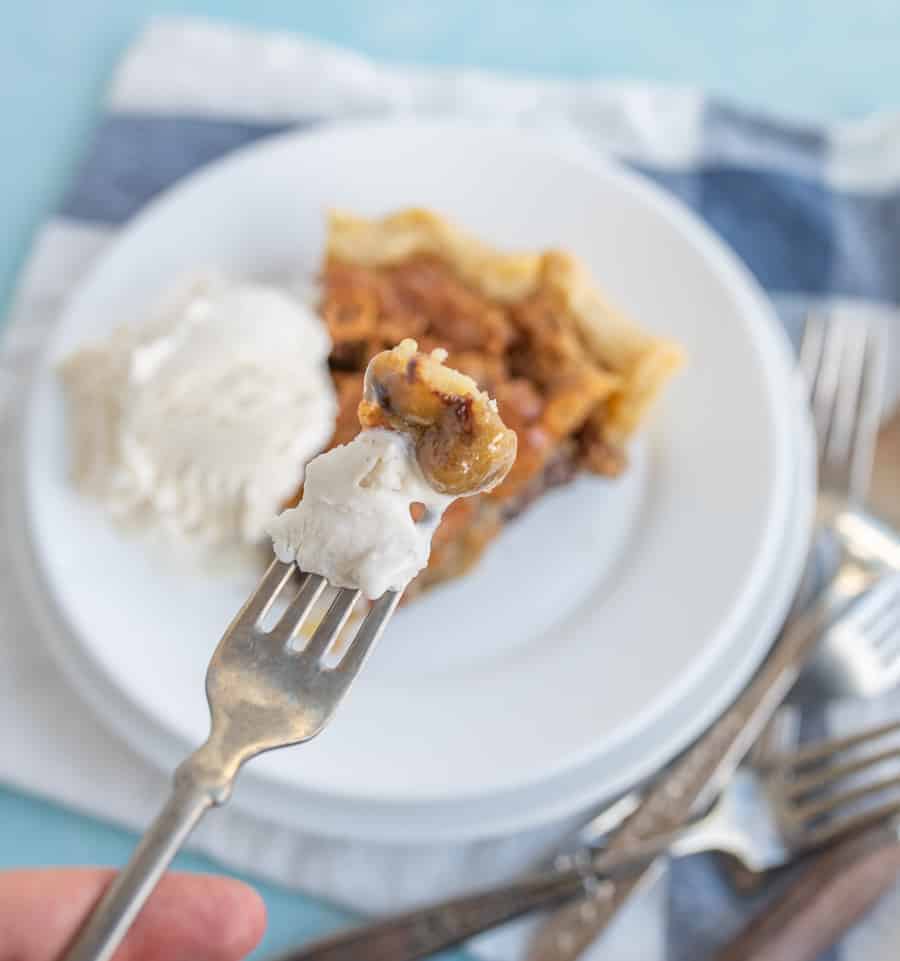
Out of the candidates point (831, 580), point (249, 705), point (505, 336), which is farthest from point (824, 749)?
point (249, 705)

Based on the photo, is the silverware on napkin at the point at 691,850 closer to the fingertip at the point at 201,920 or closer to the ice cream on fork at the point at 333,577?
the fingertip at the point at 201,920

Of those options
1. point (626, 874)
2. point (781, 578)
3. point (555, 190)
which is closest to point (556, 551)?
point (781, 578)

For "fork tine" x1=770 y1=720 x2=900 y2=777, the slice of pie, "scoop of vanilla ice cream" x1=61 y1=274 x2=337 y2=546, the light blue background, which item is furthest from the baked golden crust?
the light blue background

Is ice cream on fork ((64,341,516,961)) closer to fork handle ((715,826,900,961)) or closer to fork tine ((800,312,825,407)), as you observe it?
fork handle ((715,826,900,961))

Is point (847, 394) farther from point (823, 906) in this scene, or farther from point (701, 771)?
point (823, 906)

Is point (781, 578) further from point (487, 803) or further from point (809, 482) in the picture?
point (487, 803)

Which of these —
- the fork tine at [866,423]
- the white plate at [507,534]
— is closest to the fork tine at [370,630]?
the white plate at [507,534]
